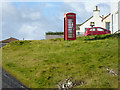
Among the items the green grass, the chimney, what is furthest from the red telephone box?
the chimney

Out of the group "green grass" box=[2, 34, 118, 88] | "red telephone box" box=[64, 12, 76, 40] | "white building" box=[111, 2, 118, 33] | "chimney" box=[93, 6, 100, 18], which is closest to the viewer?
"green grass" box=[2, 34, 118, 88]

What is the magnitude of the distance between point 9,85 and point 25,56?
184 inches

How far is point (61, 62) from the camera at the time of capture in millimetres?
15859

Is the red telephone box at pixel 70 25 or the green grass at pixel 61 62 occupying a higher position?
the red telephone box at pixel 70 25

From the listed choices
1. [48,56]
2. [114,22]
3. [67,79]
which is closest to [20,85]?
[67,79]

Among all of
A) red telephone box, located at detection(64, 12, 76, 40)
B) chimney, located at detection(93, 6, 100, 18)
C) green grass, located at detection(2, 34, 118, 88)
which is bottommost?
green grass, located at detection(2, 34, 118, 88)

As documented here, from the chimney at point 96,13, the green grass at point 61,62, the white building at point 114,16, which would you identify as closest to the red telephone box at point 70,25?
the green grass at point 61,62

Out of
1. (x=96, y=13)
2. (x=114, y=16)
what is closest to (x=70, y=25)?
(x=114, y=16)

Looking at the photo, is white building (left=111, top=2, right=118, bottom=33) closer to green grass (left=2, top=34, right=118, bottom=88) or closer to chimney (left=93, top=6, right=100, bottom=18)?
green grass (left=2, top=34, right=118, bottom=88)

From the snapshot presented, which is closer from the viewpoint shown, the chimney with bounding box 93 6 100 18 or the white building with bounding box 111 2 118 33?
the white building with bounding box 111 2 118 33

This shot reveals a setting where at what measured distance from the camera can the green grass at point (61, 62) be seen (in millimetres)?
13711

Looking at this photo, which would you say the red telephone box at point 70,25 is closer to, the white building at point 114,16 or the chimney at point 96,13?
the white building at point 114,16

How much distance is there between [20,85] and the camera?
43.8 ft

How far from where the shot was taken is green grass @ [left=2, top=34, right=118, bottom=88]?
45.0ft
